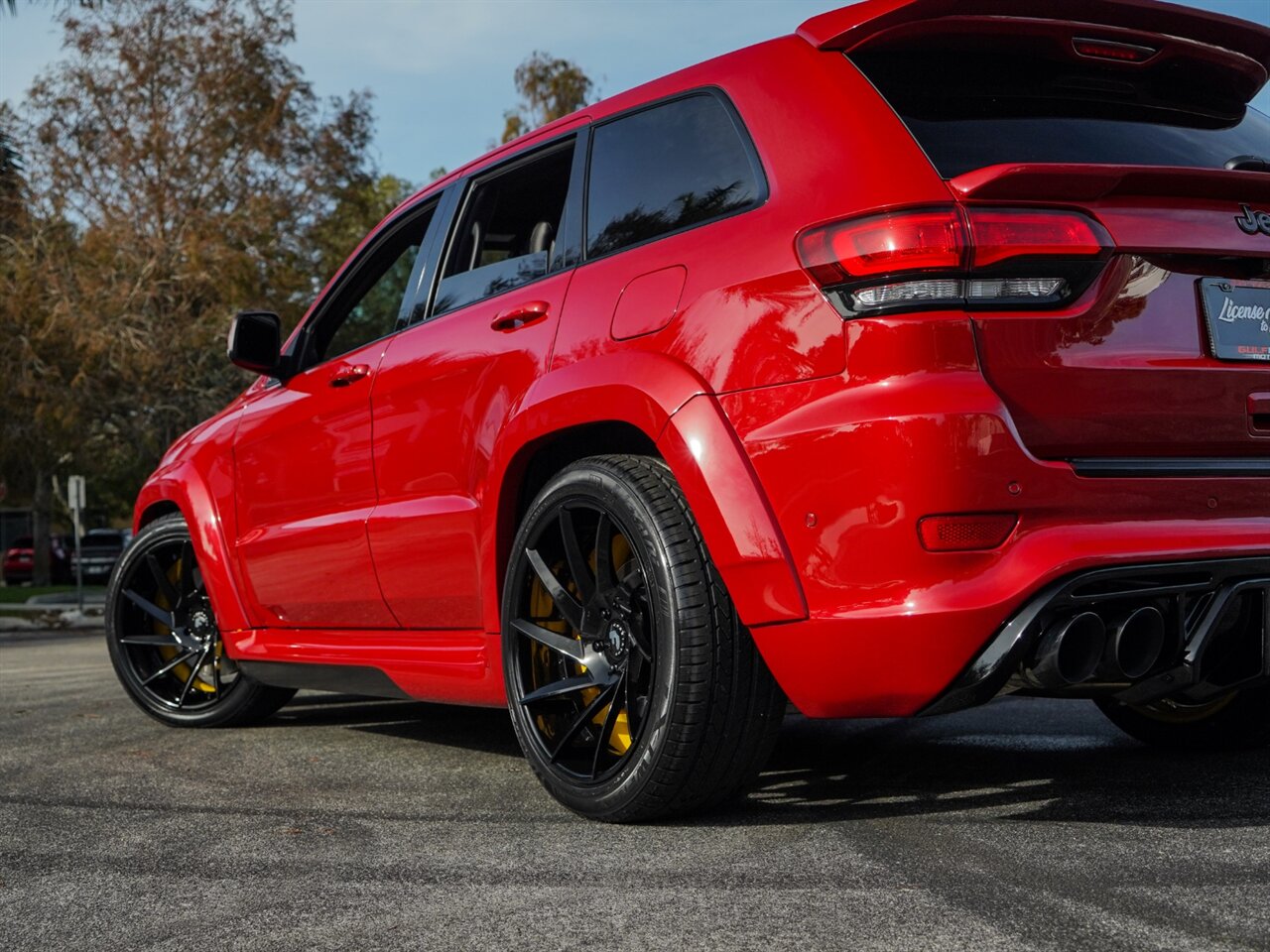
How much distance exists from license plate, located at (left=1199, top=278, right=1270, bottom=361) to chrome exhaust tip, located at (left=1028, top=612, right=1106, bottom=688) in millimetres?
674

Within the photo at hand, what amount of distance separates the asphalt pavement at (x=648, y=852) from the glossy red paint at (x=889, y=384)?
0.44 meters

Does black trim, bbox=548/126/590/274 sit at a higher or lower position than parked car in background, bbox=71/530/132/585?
higher

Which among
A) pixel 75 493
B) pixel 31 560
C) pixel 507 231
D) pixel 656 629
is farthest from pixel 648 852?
pixel 31 560

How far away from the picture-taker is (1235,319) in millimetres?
3273

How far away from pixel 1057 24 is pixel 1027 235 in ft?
2.09

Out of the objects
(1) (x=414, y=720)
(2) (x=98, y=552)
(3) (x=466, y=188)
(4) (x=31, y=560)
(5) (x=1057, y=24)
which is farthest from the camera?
(4) (x=31, y=560)

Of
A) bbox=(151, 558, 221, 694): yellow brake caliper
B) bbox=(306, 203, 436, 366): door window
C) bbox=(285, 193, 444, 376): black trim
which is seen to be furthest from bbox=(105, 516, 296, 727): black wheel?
bbox=(306, 203, 436, 366): door window

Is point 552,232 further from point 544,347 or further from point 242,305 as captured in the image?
point 242,305

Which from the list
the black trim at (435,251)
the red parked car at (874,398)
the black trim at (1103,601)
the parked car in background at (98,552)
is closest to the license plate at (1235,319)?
the red parked car at (874,398)

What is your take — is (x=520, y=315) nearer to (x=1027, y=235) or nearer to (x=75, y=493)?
(x=1027, y=235)

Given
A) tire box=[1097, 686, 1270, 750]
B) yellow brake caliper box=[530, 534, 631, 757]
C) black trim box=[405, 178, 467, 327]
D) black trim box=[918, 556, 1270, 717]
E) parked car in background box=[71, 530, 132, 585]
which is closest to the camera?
black trim box=[918, 556, 1270, 717]

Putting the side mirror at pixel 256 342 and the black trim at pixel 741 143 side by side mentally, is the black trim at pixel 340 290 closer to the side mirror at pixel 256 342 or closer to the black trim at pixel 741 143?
the side mirror at pixel 256 342

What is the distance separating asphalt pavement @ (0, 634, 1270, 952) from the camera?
8.74 ft

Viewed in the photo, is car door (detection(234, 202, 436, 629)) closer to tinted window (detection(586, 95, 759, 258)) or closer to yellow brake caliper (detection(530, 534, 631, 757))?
yellow brake caliper (detection(530, 534, 631, 757))
